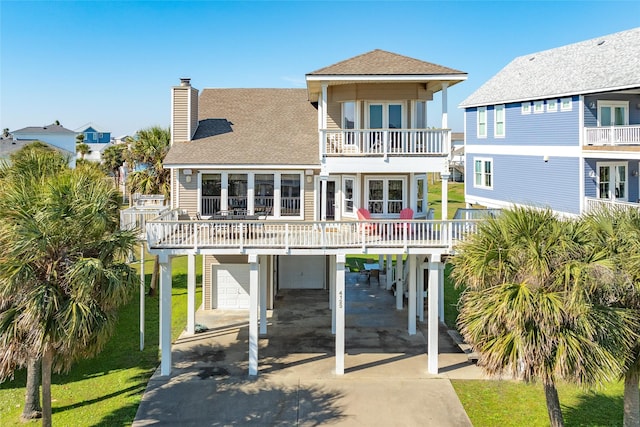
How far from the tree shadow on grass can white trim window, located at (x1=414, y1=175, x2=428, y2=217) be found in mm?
8477

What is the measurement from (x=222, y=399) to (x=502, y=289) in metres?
8.58

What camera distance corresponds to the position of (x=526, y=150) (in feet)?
69.2

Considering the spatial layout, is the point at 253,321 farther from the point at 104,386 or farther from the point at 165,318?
the point at 104,386

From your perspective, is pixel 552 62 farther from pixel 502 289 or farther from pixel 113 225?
pixel 113 225

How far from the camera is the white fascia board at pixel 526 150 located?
61.4 feet

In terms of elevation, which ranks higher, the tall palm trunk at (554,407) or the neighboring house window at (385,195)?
the neighboring house window at (385,195)

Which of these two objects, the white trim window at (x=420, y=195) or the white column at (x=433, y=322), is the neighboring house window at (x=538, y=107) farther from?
the white column at (x=433, y=322)

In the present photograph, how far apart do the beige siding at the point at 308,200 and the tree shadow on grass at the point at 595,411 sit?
11.8m

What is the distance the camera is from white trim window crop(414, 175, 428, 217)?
19.5m

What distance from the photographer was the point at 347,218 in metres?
19.7

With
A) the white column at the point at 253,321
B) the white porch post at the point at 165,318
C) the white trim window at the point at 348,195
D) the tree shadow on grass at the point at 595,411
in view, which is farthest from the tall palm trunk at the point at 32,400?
the tree shadow on grass at the point at 595,411

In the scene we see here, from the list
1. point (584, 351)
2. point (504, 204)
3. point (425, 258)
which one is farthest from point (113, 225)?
point (504, 204)

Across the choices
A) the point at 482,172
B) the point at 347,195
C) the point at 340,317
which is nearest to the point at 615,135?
the point at 482,172

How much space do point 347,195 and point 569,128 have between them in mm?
8954
